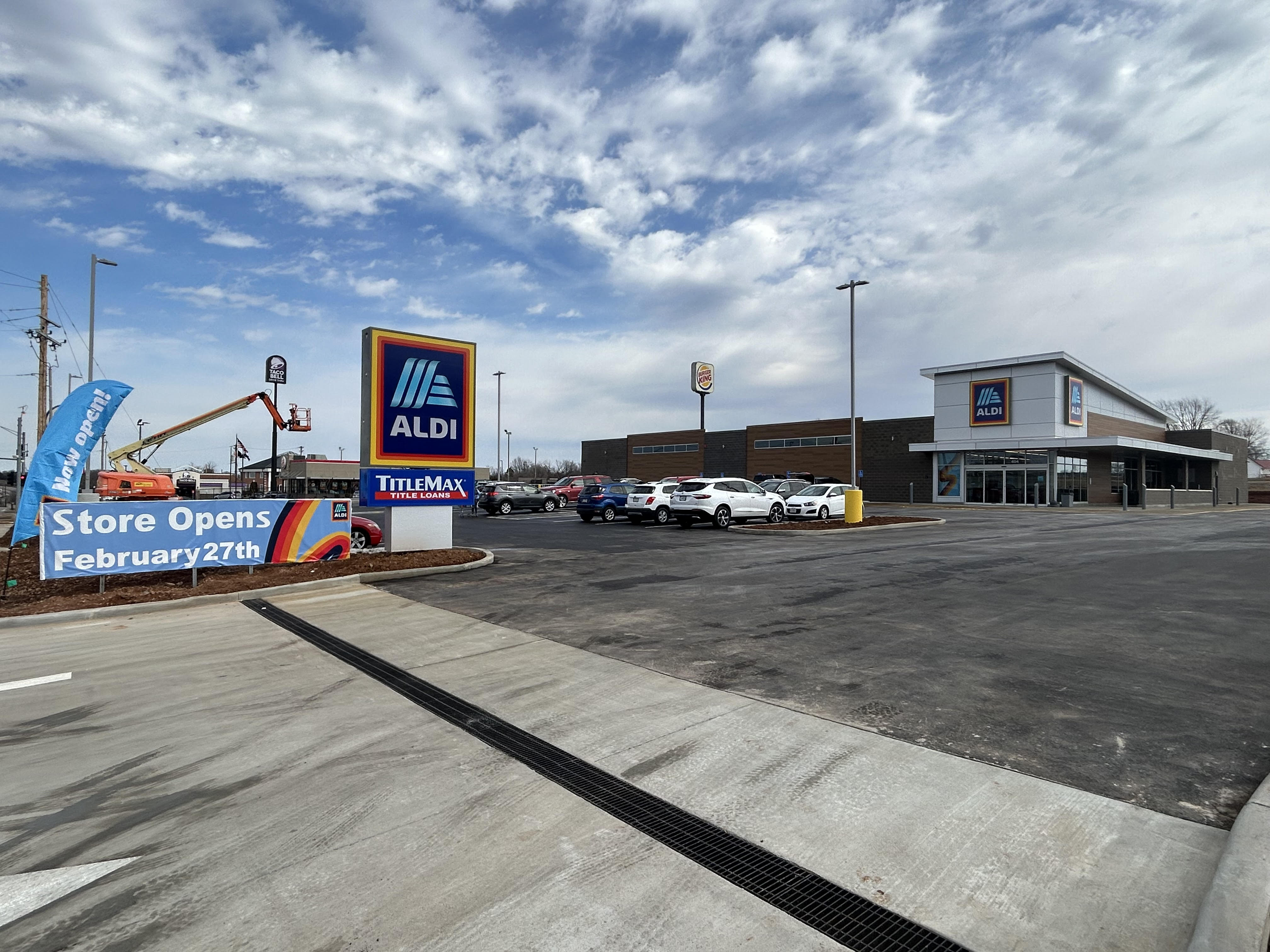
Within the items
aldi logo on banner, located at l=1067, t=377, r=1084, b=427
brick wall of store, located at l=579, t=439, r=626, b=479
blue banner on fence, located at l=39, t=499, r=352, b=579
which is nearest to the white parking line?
blue banner on fence, located at l=39, t=499, r=352, b=579

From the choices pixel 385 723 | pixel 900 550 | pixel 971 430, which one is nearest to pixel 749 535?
pixel 900 550

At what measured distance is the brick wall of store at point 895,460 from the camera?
47625mm

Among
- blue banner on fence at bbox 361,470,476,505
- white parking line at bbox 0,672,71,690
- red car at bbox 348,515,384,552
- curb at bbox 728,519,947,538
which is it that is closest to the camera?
white parking line at bbox 0,672,71,690

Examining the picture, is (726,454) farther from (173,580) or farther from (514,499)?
(173,580)

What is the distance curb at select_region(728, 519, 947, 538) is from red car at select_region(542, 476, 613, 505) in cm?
1476

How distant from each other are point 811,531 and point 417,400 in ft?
39.9

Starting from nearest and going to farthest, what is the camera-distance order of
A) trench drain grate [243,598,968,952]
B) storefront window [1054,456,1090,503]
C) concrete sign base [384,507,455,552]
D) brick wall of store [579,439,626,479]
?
1. trench drain grate [243,598,968,952]
2. concrete sign base [384,507,455,552]
3. storefront window [1054,456,1090,503]
4. brick wall of store [579,439,626,479]

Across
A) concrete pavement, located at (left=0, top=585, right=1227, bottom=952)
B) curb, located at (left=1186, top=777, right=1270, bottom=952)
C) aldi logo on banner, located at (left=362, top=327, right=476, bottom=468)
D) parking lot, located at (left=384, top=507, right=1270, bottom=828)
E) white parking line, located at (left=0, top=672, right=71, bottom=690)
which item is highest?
aldi logo on banner, located at (left=362, top=327, right=476, bottom=468)

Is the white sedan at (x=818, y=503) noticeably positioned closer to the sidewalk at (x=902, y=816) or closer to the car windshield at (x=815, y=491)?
the car windshield at (x=815, y=491)

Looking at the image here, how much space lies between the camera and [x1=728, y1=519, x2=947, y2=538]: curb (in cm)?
2041

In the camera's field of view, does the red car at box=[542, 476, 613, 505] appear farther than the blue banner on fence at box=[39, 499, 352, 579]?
Yes

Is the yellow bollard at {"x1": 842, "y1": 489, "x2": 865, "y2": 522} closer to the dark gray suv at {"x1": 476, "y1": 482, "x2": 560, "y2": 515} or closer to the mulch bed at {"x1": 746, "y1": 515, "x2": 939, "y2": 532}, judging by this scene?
the mulch bed at {"x1": 746, "y1": 515, "x2": 939, "y2": 532}

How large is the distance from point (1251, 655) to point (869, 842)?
5.56m

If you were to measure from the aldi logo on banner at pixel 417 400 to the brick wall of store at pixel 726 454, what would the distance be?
4451cm
